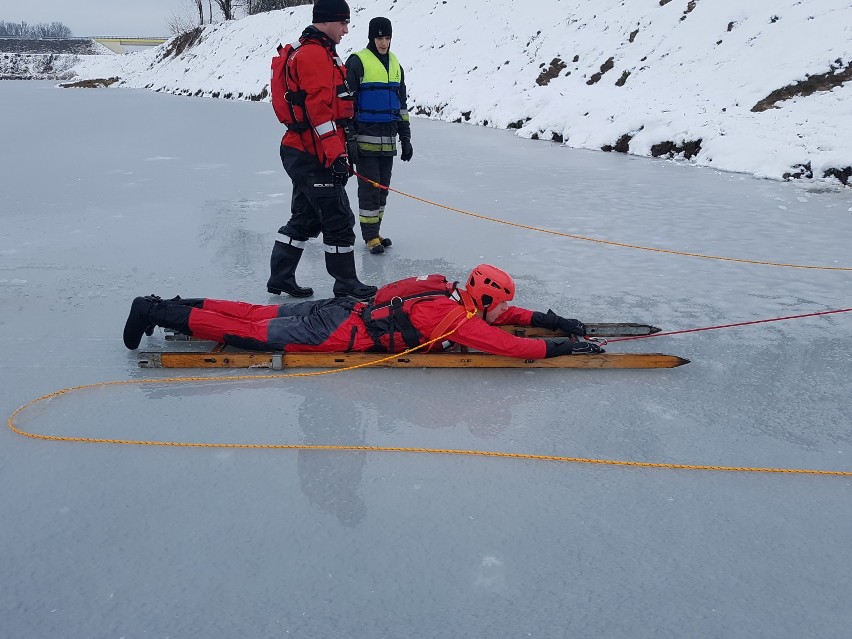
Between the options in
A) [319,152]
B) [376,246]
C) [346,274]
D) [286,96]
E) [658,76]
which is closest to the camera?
[286,96]

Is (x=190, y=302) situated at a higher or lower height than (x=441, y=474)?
higher

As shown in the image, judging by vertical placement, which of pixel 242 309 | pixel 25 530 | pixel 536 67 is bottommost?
pixel 25 530

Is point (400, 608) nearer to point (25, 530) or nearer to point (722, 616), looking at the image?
point (722, 616)

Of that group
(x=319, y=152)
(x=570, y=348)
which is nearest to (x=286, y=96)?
(x=319, y=152)

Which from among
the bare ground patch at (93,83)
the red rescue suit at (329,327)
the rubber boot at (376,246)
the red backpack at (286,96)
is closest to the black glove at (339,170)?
the red backpack at (286,96)

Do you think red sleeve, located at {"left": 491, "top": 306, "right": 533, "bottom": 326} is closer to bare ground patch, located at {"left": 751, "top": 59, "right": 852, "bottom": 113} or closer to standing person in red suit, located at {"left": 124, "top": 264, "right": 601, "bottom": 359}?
standing person in red suit, located at {"left": 124, "top": 264, "right": 601, "bottom": 359}

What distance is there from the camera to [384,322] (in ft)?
11.4

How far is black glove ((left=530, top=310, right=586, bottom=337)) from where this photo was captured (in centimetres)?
366

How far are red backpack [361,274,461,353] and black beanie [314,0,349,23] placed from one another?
67.6 inches

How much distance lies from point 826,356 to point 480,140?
9671 millimetres

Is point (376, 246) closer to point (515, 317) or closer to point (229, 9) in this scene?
point (515, 317)

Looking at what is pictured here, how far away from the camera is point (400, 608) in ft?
6.23

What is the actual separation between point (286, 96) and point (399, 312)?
5.22 feet

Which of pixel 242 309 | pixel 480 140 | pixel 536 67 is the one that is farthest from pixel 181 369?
pixel 536 67
